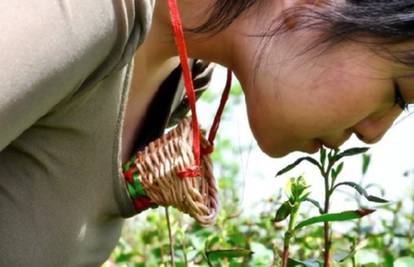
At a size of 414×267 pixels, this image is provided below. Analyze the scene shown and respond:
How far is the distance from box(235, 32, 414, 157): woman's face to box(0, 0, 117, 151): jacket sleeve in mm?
319

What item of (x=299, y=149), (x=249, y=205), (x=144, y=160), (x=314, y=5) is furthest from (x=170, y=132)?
(x=249, y=205)

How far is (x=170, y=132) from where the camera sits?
2.01 meters

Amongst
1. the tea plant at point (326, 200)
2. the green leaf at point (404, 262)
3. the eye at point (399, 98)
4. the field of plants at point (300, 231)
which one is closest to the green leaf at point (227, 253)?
the field of plants at point (300, 231)

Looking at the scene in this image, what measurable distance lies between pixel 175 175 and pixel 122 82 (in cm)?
20

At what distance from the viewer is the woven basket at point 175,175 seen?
1.94m

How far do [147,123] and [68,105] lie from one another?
0.43 meters

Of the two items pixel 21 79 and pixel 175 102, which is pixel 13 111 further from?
pixel 175 102

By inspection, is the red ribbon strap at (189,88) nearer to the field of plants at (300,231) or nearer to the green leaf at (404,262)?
the field of plants at (300,231)

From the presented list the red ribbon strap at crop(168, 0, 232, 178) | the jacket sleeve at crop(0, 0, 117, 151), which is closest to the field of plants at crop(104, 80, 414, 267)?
the red ribbon strap at crop(168, 0, 232, 178)

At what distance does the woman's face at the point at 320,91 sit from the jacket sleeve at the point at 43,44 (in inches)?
12.6

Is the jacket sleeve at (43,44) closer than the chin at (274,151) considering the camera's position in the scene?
Yes

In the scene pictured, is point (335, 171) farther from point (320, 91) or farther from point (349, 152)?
point (320, 91)

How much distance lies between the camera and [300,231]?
255 centimetres

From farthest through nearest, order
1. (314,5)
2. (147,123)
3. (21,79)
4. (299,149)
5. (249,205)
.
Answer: (249,205) < (147,123) < (299,149) < (314,5) < (21,79)
